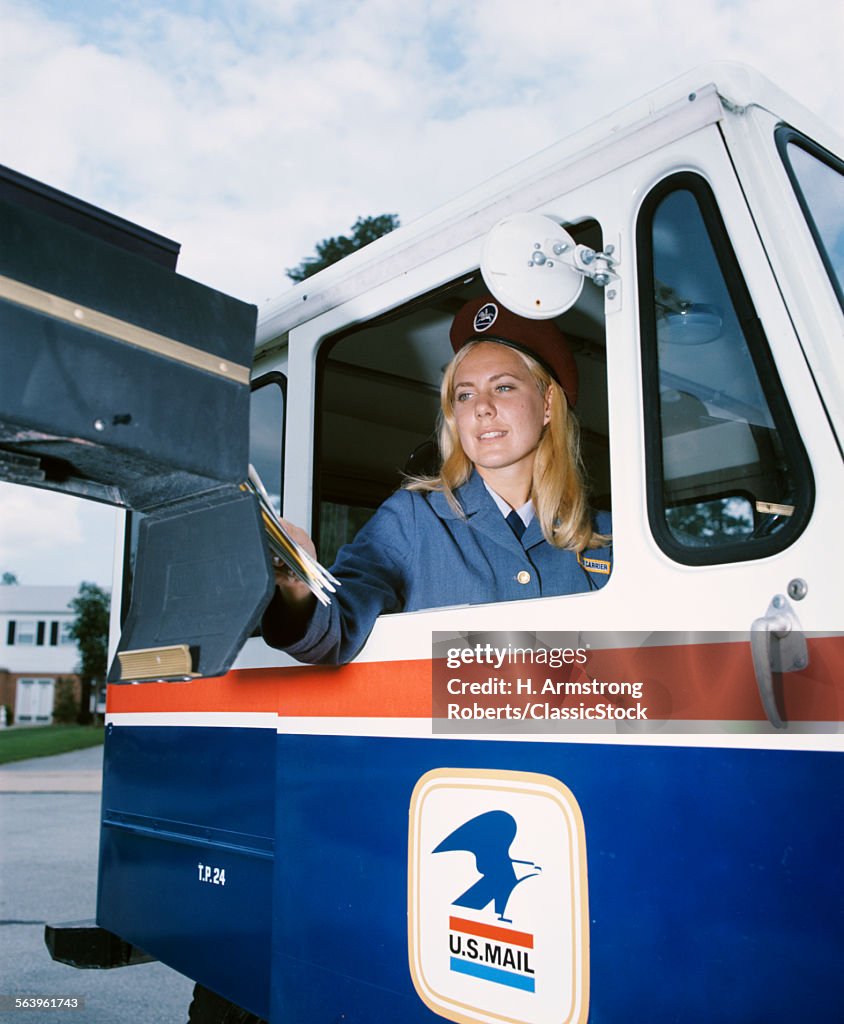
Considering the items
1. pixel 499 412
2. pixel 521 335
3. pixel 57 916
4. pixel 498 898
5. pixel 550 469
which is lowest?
pixel 57 916

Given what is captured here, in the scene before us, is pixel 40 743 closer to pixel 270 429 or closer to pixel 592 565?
pixel 270 429

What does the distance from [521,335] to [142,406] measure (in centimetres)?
120

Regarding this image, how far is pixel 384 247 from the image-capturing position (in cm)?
240

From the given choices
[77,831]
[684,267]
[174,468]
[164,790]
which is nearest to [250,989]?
[164,790]

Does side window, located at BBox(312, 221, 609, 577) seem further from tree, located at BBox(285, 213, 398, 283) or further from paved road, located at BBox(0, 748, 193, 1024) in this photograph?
tree, located at BBox(285, 213, 398, 283)

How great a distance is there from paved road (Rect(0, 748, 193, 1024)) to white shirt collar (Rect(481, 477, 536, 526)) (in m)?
3.54

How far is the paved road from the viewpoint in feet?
15.6

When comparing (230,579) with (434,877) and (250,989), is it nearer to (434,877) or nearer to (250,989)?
(434,877)

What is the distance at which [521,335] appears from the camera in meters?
2.46

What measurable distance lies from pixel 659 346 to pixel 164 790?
2091 mm

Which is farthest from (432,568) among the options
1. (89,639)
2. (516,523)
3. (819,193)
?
(89,639)

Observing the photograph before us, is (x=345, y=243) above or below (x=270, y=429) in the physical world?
above

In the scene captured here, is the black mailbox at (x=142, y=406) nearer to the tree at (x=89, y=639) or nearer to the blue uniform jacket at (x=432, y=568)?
the blue uniform jacket at (x=432, y=568)

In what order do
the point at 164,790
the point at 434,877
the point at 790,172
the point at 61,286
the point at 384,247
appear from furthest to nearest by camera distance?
1. the point at 164,790
2. the point at 384,247
3. the point at 434,877
4. the point at 790,172
5. the point at 61,286
